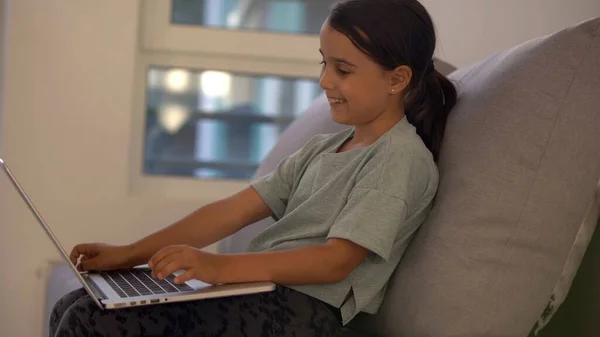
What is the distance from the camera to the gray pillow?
1202 mm

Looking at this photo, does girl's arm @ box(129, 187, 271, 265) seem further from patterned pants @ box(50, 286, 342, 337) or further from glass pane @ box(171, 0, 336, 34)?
glass pane @ box(171, 0, 336, 34)

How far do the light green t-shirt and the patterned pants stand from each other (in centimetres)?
4

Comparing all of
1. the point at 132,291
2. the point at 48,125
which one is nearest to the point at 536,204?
the point at 132,291

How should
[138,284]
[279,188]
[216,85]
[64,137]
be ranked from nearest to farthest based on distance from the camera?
[138,284]
[279,188]
[64,137]
[216,85]

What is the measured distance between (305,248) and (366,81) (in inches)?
11.4

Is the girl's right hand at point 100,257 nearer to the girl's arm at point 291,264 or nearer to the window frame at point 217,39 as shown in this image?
the girl's arm at point 291,264

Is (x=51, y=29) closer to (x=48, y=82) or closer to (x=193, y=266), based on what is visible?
(x=48, y=82)

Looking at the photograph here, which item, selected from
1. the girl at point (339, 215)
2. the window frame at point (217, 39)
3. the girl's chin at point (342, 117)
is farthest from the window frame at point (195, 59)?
the girl's chin at point (342, 117)

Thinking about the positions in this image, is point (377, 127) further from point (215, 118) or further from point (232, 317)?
point (215, 118)

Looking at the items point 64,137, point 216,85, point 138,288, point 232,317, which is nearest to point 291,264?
point 232,317

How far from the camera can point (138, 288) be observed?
1262 millimetres

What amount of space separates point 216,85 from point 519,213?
1420 mm

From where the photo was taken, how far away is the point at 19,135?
2.23 m

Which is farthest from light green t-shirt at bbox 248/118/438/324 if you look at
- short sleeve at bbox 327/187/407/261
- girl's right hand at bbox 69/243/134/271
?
girl's right hand at bbox 69/243/134/271
